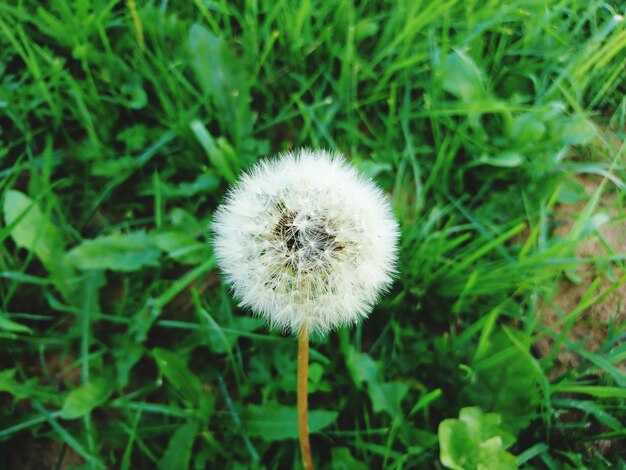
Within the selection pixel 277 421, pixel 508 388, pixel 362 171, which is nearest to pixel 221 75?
pixel 362 171

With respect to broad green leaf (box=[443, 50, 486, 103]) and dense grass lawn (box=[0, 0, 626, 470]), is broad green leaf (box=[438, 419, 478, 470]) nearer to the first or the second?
dense grass lawn (box=[0, 0, 626, 470])

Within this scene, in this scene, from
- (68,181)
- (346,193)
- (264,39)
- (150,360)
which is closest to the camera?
(346,193)

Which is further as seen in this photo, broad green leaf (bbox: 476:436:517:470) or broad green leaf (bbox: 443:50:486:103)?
broad green leaf (bbox: 443:50:486:103)

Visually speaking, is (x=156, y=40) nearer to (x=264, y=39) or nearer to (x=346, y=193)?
(x=264, y=39)

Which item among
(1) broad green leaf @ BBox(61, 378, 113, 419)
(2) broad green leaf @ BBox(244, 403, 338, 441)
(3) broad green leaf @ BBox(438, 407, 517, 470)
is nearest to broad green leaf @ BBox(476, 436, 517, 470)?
(3) broad green leaf @ BBox(438, 407, 517, 470)

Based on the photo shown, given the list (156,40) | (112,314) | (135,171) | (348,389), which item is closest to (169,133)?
(135,171)

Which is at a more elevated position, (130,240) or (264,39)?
(264,39)

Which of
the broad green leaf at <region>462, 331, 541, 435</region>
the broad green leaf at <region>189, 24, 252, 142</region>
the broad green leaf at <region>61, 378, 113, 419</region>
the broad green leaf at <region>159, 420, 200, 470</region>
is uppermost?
the broad green leaf at <region>189, 24, 252, 142</region>
